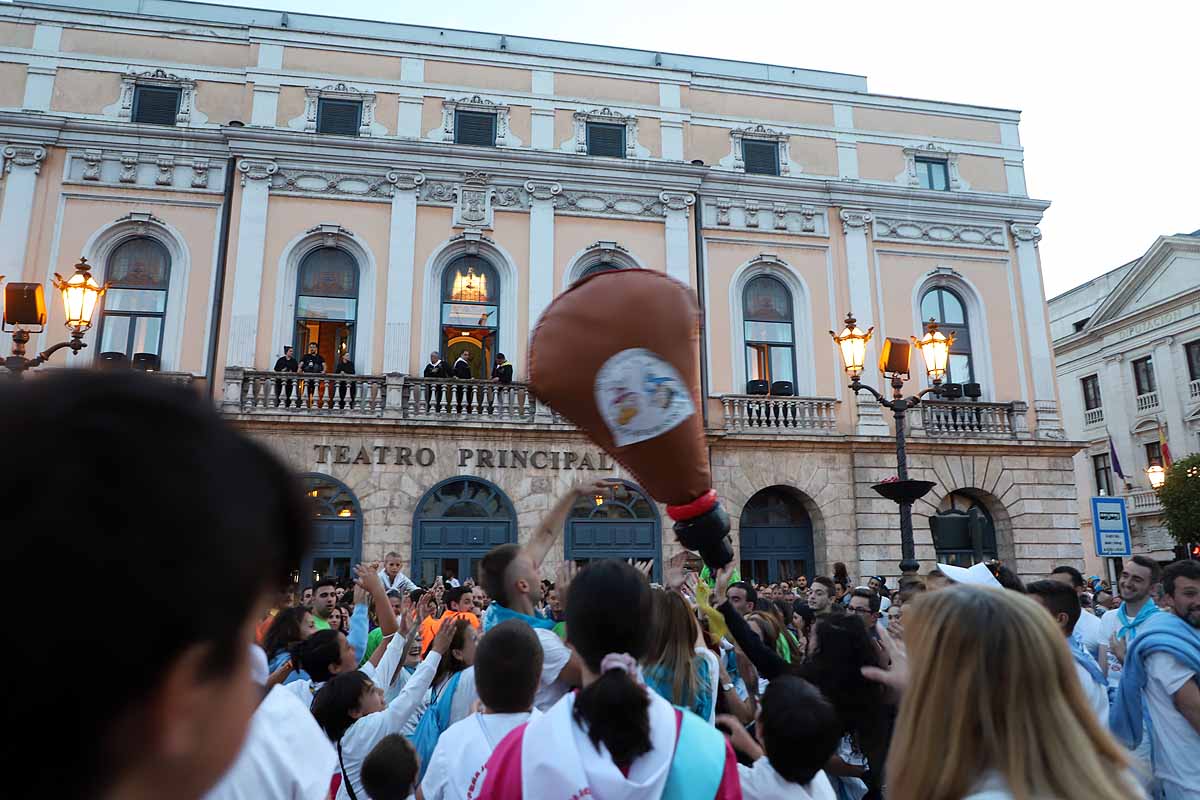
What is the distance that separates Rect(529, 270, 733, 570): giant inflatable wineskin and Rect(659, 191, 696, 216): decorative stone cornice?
1712 cm

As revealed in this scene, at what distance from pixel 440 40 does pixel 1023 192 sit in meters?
16.2

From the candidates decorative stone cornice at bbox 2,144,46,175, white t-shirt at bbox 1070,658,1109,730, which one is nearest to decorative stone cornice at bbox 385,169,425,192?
decorative stone cornice at bbox 2,144,46,175

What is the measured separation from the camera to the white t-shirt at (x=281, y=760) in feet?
6.52

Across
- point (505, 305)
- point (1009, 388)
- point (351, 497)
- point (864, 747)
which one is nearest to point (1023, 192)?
point (1009, 388)

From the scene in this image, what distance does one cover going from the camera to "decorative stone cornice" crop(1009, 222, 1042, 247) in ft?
71.3

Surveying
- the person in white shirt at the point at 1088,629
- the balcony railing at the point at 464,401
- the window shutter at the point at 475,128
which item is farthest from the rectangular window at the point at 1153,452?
the person in white shirt at the point at 1088,629

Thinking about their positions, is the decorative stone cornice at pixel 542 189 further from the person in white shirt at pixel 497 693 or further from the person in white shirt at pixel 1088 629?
the person in white shirt at pixel 497 693

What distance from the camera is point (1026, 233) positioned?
71.5 feet

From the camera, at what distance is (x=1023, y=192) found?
22094 millimetres

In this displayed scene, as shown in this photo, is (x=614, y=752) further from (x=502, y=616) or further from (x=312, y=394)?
(x=312, y=394)

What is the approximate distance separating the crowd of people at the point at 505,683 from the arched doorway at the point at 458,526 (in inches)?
449

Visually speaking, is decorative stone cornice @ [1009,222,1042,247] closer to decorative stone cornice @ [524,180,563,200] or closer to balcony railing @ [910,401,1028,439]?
balcony railing @ [910,401,1028,439]

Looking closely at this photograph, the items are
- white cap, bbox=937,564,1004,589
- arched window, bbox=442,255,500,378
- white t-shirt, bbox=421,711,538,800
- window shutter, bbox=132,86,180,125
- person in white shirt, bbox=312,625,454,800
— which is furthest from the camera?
arched window, bbox=442,255,500,378

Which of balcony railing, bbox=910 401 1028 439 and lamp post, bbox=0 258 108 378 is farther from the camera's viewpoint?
balcony railing, bbox=910 401 1028 439
